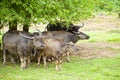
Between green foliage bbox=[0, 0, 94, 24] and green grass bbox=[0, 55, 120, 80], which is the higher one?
green foliage bbox=[0, 0, 94, 24]

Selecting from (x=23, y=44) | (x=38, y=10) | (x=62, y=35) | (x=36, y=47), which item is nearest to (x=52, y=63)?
(x=62, y=35)

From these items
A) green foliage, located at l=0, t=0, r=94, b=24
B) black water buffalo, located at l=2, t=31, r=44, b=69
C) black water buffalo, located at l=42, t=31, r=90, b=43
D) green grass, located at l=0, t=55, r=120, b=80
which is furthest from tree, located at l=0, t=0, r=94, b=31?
green grass, located at l=0, t=55, r=120, b=80

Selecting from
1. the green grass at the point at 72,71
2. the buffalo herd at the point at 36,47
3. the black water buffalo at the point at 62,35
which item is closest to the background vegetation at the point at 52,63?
the green grass at the point at 72,71

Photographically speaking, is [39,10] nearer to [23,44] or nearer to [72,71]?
[23,44]

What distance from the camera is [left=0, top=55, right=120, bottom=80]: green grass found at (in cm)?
1118

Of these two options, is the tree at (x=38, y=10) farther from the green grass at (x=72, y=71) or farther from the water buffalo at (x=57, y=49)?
the green grass at (x=72, y=71)

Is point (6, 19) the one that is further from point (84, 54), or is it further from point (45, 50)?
point (84, 54)

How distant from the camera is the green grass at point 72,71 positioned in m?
11.2

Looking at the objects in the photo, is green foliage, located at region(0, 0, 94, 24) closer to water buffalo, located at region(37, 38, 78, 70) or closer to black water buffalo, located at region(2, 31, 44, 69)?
black water buffalo, located at region(2, 31, 44, 69)

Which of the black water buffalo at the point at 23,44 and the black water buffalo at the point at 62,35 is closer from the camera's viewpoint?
the black water buffalo at the point at 23,44

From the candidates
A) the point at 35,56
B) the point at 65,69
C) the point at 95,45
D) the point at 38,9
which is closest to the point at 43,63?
the point at 35,56

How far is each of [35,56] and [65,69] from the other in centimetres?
162

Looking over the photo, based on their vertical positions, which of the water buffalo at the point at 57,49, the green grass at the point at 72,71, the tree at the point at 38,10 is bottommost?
the green grass at the point at 72,71

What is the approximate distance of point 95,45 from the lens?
18.8 m
